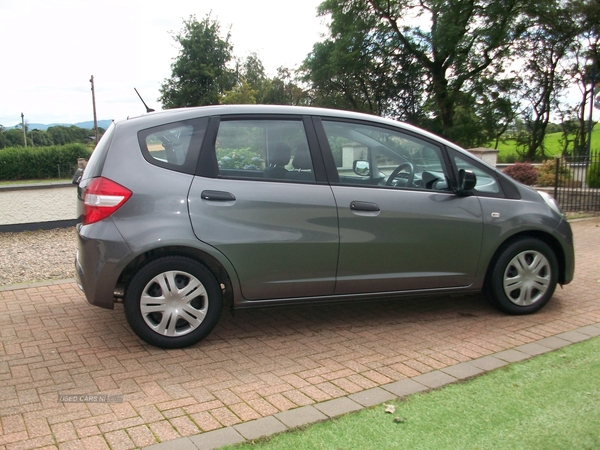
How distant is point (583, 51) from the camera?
34.1 m

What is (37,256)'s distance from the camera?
27.9 ft

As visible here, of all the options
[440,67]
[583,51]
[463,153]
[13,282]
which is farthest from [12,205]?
[583,51]

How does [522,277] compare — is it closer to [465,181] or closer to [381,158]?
[465,181]

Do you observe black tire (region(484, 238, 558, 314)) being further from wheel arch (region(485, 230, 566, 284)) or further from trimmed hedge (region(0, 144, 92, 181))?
trimmed hedge (region(0, 144, 92, 181))

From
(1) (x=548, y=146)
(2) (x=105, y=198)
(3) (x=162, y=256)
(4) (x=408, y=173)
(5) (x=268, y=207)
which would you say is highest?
(1) (x=548, y=146)

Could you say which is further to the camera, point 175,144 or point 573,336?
point 573,336

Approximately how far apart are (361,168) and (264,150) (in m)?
0.84

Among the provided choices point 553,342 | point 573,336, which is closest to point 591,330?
point 573,336

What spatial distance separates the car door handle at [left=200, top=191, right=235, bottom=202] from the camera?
4430 mm

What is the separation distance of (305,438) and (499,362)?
179 centimetres

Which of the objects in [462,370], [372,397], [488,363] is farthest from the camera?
[488,363]

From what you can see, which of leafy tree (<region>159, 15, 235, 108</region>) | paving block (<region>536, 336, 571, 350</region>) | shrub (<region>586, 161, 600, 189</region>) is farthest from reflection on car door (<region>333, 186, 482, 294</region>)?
leafy tree (<region>159, 15, 235, 108</region>)

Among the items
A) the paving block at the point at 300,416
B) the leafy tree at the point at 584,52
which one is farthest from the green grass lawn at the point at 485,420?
the leafy tree at the point at 584,52

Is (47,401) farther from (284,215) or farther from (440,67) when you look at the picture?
(440,67)
